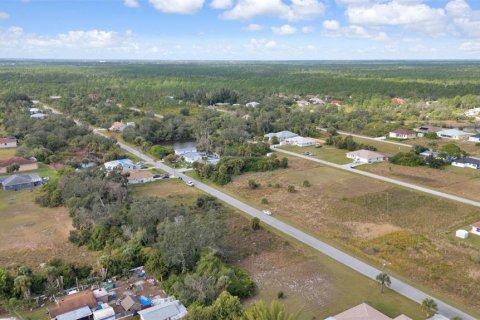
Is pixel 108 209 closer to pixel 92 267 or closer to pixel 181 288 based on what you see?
pixel 92 267

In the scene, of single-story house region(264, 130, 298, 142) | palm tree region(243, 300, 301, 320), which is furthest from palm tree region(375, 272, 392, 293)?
single-story house region(264, 130, 298, 142)

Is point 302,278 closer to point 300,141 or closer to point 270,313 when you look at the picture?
point 270,313

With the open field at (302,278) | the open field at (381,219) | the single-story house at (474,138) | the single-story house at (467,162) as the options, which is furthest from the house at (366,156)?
the open field at (302,278)

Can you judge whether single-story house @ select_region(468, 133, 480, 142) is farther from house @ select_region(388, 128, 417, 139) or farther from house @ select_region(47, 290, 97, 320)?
house @ select_region(47, 290, 97, 320)

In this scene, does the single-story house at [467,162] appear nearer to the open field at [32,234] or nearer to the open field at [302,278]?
the open field at [302,278]

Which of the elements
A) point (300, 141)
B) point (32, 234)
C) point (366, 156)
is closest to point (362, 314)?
point (32, 234)
